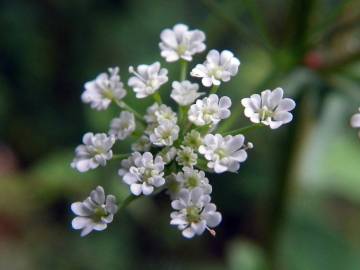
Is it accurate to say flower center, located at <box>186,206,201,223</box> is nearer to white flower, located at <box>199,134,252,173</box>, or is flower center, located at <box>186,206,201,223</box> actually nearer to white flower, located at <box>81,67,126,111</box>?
white flower, located at <box>199,134,252,173</box>

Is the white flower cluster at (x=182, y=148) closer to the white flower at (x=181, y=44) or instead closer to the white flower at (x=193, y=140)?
the white flower at (x=193, y=140)

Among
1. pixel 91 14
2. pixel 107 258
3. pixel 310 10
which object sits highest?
pixel 91 14

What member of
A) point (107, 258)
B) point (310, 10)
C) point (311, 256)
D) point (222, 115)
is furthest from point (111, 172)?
point (222, 115)

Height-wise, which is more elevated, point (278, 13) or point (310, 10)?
point (278, 13)

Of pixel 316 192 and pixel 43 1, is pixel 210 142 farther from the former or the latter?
pixel 43 1

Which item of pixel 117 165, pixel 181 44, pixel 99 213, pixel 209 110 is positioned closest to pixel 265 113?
pixel 209 110

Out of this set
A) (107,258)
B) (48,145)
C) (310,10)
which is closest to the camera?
(310,10)

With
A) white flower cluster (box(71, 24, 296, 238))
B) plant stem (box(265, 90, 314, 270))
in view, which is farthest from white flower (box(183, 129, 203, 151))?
plant stem (box(265, 90, 314, 270))

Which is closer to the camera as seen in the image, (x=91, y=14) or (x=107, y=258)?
(x=107, y=258)

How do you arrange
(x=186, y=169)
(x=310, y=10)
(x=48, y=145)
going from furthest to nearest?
(x=48, y=145) → (x=310, y=10) → (x=186, y=169)
